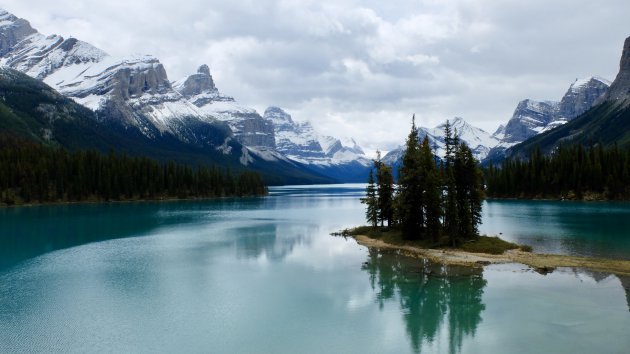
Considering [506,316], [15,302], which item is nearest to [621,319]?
[506,316]

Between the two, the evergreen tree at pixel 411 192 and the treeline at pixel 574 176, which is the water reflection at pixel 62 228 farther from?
the treeline at pixel 574 176

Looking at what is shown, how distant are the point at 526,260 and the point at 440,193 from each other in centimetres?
1511

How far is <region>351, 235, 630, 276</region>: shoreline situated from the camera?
48.8 metres

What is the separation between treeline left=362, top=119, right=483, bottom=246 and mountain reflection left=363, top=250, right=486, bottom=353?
919 cm

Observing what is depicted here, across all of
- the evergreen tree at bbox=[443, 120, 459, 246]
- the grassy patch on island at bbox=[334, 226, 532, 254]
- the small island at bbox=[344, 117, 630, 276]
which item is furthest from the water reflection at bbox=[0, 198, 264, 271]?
the evergreen tree at bbox=[443, 120, 459, 246]

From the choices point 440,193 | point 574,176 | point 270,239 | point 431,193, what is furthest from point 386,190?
point 574,176

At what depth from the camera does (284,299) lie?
41.1 m

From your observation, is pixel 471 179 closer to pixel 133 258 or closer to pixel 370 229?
pixel 370 229

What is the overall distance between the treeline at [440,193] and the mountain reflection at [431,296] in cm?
919

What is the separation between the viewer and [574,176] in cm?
16000

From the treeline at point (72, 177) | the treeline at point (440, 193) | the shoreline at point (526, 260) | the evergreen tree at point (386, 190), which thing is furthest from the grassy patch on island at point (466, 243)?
the treeline at point (72, 177)

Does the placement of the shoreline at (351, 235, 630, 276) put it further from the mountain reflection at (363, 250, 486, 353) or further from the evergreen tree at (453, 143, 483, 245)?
the evergreen tree at (453, 143, 483, 245)

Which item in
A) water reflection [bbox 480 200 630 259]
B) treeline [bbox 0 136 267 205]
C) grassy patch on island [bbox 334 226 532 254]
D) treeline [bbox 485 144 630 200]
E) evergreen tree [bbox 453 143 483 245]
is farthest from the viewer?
treeline [bbox 0 136 267 205]

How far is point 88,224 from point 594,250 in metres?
93.8
